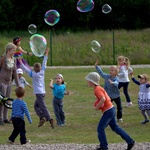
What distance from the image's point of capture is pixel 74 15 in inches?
2420

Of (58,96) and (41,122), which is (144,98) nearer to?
(58,96)

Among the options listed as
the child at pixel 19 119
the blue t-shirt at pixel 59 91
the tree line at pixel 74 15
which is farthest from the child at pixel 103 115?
the tree line at pixel 74 15

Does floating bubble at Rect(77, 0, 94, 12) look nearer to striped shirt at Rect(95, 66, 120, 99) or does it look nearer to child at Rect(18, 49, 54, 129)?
striped shirt at Rect(95, 66, 120, 99)

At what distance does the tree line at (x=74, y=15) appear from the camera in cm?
6006

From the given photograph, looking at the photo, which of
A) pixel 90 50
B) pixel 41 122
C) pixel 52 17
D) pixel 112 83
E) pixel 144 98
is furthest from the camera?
pixel 90 50

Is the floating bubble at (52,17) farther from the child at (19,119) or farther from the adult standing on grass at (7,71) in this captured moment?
the child at (19,119)

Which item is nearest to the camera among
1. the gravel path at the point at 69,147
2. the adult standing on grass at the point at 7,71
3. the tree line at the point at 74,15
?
the gravel path at the point at 69,147

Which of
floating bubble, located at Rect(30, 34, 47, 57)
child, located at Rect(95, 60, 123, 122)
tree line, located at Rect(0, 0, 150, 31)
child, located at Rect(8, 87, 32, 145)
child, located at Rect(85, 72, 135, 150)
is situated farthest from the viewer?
tree line, located at Rect(0, 0, 150, 31)

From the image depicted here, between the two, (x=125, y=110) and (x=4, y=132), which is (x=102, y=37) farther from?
(x=4, y=132)

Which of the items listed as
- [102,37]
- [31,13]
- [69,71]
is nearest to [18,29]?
[31,13]

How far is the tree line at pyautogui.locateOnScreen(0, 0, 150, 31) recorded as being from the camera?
6006cm

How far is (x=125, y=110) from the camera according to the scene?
58.5ft

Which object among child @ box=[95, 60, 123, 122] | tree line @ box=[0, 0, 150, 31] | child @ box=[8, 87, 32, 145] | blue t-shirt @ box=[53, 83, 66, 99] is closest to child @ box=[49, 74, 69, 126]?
blue t-shirt @ box=[53, 83, 66, 99]

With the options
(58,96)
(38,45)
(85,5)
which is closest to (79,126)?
(58,96)
